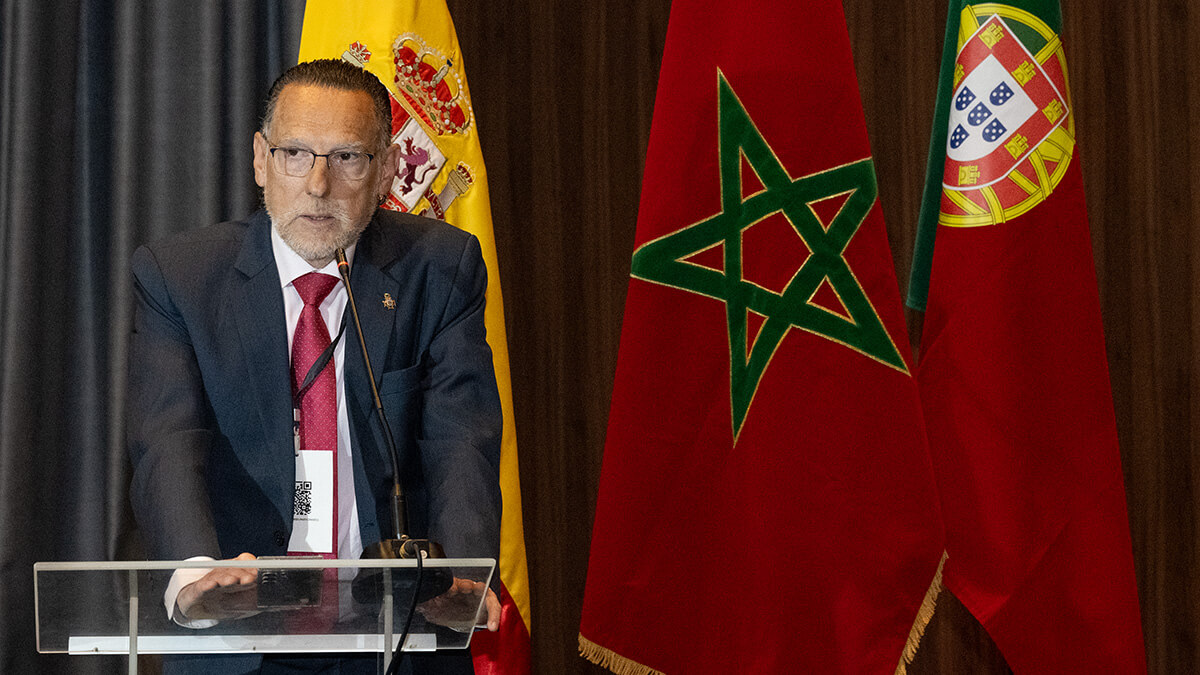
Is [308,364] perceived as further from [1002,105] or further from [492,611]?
[1002,105]

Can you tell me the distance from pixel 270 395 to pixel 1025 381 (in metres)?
1.71

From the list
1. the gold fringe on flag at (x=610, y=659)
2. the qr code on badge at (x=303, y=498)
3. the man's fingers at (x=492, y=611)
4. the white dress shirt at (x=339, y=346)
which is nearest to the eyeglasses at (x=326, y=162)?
the white dress shirt at (x=339, y=346)

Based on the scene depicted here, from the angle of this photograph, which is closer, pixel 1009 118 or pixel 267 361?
pixel 267 361

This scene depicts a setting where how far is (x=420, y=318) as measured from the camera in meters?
1.98

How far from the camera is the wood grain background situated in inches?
138

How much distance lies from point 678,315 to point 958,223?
0.70 m

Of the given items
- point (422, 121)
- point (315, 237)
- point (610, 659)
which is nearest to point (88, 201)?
point (422, 121)

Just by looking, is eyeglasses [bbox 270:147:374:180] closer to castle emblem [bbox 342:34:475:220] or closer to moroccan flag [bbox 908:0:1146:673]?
castle emblem [bbox 342:34:475:220]

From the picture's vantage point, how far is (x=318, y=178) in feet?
6.19

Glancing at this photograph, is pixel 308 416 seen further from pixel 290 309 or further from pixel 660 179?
pixel 660 179

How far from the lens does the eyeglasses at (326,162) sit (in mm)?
1900

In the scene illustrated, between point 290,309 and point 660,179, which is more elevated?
point 660,179

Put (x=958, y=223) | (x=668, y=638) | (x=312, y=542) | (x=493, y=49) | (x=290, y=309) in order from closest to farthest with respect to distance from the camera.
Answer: (x=312, y=542)
(x=290, y=309)
(x=668, y=638)
(x=958, y=223)
(x=493, y=49)

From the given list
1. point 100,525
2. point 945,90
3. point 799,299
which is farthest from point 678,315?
point 100,525
